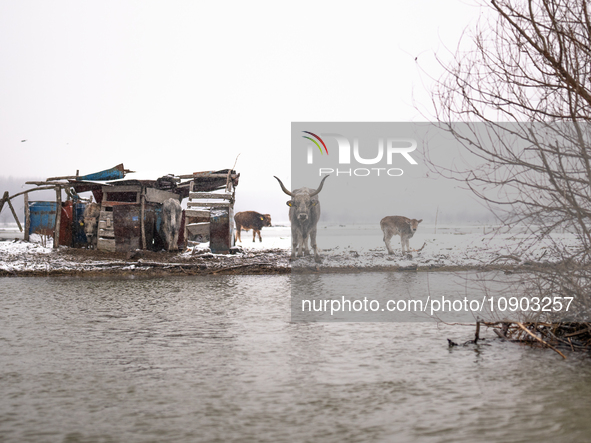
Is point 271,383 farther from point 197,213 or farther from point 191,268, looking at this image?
point 197,213

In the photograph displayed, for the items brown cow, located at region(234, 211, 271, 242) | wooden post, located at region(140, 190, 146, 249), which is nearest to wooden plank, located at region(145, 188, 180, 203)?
wooden post, located at region(140, 190, 146, 249)

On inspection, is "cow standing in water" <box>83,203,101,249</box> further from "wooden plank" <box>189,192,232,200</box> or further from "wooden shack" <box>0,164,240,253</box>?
"wooden plank" <box>189,192,232,200</box>

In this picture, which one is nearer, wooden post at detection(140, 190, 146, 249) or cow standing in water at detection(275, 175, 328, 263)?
cow standing in water at detection(275, 175, 328, 263)

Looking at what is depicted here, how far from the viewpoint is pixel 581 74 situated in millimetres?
4961

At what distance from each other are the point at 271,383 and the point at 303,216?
10.6 m

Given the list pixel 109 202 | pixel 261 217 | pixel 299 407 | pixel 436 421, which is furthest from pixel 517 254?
pixel 261 217

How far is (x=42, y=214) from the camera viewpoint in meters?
21.0

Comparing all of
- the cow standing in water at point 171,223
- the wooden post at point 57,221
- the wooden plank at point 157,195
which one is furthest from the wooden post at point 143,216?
the wooden post at point 57,221

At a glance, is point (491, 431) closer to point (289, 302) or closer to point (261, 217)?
→ point (289, 302)

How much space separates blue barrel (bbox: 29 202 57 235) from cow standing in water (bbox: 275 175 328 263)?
10589 mm

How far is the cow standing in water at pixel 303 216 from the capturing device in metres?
15.1

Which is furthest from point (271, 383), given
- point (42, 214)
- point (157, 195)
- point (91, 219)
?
point (42, 214)

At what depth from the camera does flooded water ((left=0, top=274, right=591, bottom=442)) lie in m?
3.32

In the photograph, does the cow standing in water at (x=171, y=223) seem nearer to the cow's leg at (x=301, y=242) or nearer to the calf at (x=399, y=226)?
the cow's leg at (x=301, y=242)
